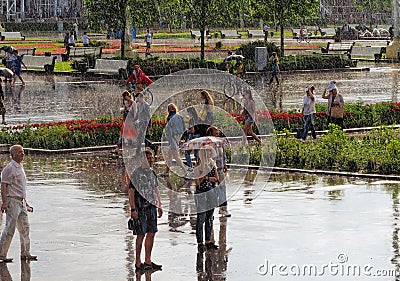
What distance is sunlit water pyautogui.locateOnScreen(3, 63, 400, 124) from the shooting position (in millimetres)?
32500

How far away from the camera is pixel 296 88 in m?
40.8

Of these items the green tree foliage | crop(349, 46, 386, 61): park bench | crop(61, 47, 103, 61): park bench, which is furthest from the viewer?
the green tree foliage

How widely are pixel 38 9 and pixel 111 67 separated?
63866 millimetres

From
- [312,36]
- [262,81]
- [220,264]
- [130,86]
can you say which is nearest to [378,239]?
[220,264]

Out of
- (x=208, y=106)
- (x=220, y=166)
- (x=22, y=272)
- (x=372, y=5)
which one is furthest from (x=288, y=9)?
(x=372, y=5)

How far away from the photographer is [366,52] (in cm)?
5984

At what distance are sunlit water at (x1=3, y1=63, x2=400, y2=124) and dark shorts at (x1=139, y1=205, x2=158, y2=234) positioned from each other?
16.9 metres

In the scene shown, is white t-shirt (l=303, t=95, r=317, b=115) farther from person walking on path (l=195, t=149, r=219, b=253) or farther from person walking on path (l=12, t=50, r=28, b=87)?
person walking on path (l=12, t=50, r=28, b=87)

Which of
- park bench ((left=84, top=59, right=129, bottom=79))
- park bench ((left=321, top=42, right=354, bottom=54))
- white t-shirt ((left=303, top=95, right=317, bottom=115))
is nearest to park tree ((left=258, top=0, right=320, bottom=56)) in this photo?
park bench ((left=321, top=42, right=354, bottom=54))

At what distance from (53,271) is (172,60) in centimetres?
3498

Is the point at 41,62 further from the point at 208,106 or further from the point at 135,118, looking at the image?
the point at 208,106

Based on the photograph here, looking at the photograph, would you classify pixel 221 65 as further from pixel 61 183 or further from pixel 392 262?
pixel 392 262

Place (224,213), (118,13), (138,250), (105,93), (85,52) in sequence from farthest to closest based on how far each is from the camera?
(85,52)
(118,13)
(105,93)
(224,213)
(138,250)

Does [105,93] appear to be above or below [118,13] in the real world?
below
